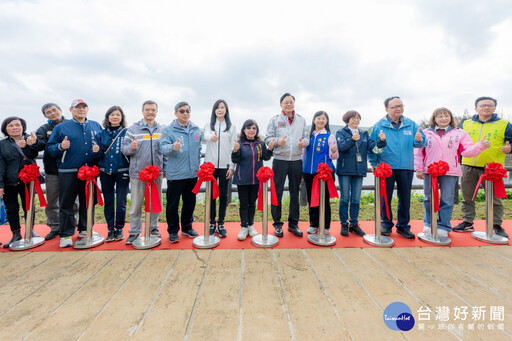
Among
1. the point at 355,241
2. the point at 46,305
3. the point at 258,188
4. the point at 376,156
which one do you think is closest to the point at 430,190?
the point at 376,156

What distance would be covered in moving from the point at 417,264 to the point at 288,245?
1.34 metres

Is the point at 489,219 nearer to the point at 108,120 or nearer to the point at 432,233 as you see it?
the point at 432,233

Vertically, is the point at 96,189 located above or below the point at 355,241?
above

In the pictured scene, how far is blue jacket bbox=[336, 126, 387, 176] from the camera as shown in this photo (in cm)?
315

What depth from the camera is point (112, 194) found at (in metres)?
3.18

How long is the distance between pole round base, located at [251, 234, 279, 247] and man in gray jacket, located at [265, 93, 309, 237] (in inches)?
8.5

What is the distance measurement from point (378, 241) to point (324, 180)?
39.3 inches

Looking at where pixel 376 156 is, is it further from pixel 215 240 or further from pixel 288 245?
pixel 215 240

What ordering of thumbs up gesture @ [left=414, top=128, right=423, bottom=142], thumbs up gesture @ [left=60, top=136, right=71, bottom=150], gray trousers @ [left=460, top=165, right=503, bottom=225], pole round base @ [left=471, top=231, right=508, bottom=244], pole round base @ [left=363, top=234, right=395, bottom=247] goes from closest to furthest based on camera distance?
thumbs up gesture @ [left=60, top=136, right=71, bottom=150] < pole round base @ [left=363, top=234, right=395, bottom=247] < pole round base @ [left=471, top=231, right=508, bottom=244] < thumbs up gesture @ [left=414, top=128, right=423, bottom=142] < gray trousers @ [left=460, top=165, right=503, bottom=225]

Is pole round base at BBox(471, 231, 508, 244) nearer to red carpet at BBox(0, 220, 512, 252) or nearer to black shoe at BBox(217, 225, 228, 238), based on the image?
red carpet at BBox(0, 220, 512, 252)

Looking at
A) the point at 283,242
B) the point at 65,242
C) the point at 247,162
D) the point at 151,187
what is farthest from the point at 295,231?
the point at 65,242

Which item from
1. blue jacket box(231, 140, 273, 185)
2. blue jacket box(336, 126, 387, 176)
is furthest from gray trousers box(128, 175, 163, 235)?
blue jacket box(336, 126, 387, 176)

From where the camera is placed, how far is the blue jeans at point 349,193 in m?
3.24

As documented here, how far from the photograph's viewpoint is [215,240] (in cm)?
304
